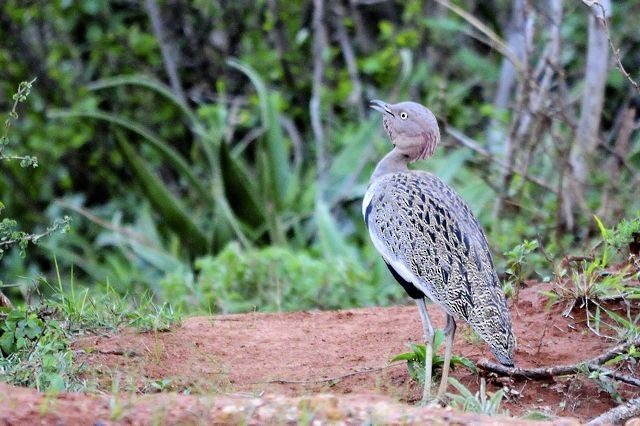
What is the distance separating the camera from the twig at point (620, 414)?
4496 mm

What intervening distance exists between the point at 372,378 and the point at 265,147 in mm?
4973

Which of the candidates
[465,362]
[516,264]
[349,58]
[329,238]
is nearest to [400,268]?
[465,362]

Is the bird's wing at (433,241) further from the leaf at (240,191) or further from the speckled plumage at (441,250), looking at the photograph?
the leaf at (240,191)

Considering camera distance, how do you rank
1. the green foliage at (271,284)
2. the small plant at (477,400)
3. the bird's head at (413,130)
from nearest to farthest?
1. the small plant at (477,400)
2. the bird's head at (413,130)
3. the green foliage at (271,284)

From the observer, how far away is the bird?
4.90 metres

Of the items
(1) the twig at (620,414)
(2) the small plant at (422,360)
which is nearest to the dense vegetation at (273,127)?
(2) the small plant at (422,360)

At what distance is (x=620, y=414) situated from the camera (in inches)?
179

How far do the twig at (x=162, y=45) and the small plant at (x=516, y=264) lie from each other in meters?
6.25

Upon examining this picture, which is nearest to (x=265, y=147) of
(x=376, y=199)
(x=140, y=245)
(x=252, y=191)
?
(x=252, y=191)

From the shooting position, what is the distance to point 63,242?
414 inches

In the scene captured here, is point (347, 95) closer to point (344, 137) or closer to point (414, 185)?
point (344, 137)

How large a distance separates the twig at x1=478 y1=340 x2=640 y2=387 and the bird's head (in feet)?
4.19

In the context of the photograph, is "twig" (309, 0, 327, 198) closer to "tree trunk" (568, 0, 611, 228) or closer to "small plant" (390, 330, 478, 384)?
"tree trunk" (568, 0, 611, 228)

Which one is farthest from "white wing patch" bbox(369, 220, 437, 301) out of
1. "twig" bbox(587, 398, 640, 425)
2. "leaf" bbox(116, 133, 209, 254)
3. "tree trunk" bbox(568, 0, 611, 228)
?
"leaf" bbox(116, 133, 209, 254)
